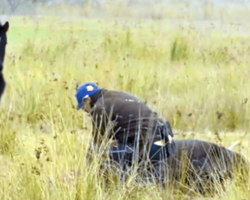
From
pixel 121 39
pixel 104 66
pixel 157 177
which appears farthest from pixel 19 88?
pixel 121 39

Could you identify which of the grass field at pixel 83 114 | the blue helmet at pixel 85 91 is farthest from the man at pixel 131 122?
the grass field at pixel 83 114

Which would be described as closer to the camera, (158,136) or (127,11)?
(158,136)

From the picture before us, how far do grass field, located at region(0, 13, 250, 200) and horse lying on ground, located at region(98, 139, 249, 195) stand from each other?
0.15m

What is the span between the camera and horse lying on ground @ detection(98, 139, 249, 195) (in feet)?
19.0

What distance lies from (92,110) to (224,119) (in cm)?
340

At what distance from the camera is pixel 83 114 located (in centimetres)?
746

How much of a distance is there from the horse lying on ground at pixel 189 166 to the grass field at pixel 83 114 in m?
0.15

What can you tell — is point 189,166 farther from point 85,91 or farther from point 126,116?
point 85,91

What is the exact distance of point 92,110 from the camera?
6.38m

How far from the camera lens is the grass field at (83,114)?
5402 mm

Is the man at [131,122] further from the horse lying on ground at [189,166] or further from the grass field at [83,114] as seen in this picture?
the grass field at [83,114]

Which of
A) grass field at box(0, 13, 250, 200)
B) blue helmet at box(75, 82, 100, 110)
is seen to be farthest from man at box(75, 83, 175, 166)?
grass field at box(0, 13, 250, 200)

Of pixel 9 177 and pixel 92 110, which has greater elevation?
pixel 92 110

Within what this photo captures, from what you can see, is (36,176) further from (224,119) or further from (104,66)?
(104,66)
